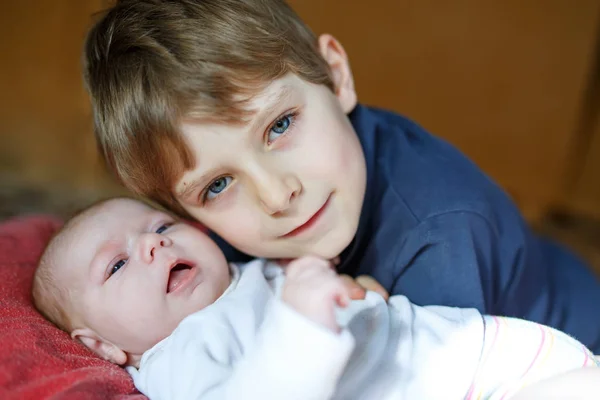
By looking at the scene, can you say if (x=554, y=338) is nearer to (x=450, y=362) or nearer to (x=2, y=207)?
(x=450, y=362)

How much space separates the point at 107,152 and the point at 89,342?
0.85 ft

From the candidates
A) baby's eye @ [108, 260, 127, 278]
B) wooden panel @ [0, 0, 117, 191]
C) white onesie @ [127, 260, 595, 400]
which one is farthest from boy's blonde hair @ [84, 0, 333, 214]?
wooden panel @ [0, 0, 117, 191]

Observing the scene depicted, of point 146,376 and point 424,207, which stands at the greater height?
point 424,207

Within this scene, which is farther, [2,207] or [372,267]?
[2,207]

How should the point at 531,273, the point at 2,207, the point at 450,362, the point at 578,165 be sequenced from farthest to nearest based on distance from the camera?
the point at 578,165 → the point at 2,207 → the point at 531,273 → the point at 450,362

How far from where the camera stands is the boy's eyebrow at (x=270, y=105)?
836mm

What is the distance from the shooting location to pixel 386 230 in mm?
969

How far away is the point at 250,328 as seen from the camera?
80cm

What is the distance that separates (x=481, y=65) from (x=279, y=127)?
1147 mm

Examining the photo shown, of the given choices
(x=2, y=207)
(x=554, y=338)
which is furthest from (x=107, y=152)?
(x=2, y=207)

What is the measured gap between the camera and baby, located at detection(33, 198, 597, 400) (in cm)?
64

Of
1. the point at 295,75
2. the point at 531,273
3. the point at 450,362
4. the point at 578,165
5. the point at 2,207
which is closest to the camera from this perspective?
the point at 450,362

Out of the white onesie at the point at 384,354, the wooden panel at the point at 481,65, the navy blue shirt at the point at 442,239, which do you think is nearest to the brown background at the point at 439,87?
the wooden panel at the point at 481,65

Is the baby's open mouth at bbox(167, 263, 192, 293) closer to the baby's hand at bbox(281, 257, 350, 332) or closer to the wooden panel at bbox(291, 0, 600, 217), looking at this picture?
the baby's hand at bbox(281, 257, 350, 332)
